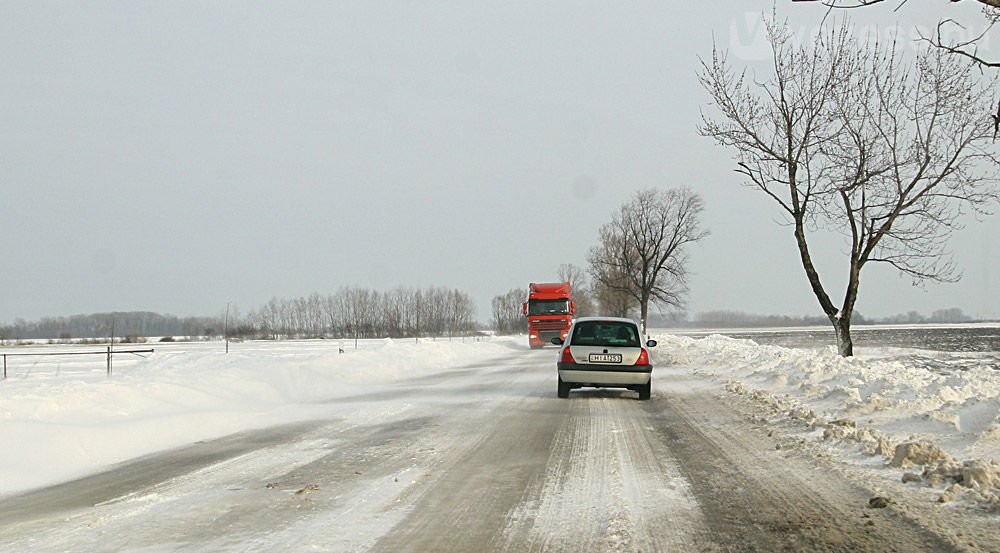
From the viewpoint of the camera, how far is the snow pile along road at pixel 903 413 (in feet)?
21.5

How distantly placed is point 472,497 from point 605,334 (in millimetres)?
9251

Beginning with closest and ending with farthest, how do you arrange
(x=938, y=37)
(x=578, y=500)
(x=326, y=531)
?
(x=326, y=531)
(x=578, y=500)
(x=938, y=37)

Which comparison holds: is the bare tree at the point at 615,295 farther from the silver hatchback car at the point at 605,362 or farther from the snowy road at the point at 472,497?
the snowy road at the point at 472,497

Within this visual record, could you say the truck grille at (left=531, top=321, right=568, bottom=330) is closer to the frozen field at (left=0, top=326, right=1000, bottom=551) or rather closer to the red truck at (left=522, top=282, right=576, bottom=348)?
the red truck at (left=522, top=282, right=576, bottom=348)

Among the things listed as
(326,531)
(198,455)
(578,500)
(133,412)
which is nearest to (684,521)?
(578,500)

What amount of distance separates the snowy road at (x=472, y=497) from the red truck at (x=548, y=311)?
36.4 meters

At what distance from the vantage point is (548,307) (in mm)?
48062

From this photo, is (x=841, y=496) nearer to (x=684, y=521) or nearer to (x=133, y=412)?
(x=684, y=521)

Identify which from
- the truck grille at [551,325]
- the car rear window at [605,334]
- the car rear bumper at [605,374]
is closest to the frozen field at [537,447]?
the car rear bumper at [605,374]

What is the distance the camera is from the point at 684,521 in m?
5.52

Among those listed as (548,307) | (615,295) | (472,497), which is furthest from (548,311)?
(472,497)

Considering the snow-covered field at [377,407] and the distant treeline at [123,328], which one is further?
the distant treeline at [123,328]

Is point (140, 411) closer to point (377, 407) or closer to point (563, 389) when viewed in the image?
point (377, 407)

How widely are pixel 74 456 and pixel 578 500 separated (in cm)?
683
